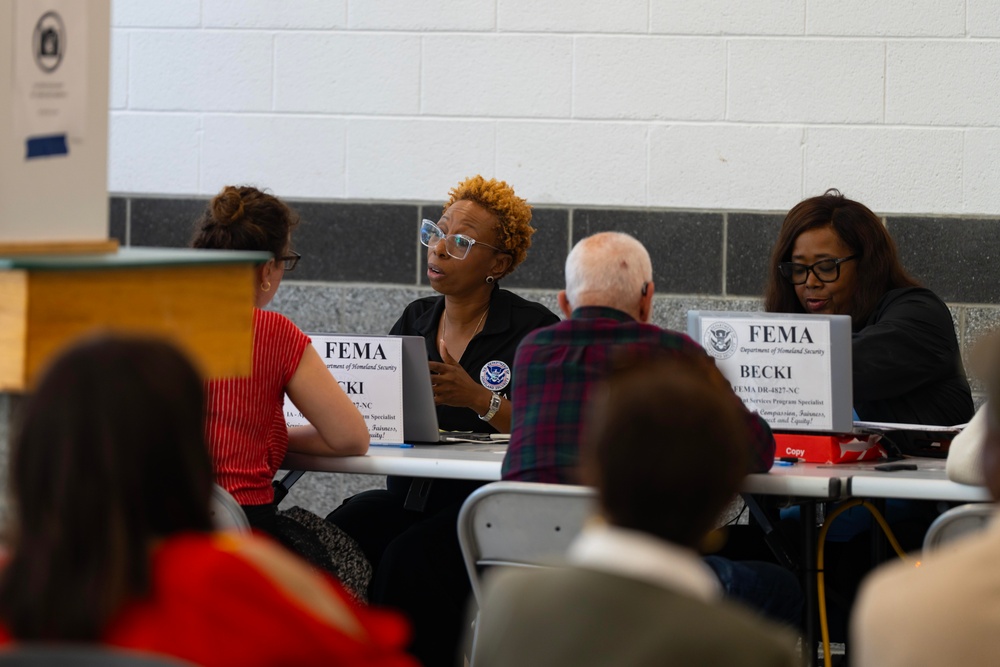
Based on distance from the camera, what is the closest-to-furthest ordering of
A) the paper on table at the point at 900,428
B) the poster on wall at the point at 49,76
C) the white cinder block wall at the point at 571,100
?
the poster on wall at the point at 49,76
the paper on table at the point at 900,428
the white cinder block wall at the point at 571,100

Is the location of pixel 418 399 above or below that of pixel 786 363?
below

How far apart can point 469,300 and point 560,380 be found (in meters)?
1.26

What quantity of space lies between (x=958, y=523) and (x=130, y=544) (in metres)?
1.49

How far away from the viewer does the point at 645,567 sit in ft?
3.72

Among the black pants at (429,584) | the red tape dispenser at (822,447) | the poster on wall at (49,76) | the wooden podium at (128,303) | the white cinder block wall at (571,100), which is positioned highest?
the white cinder block wall at (571,100)

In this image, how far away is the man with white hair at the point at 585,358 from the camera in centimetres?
227

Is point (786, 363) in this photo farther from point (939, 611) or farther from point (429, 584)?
point (939, 611)

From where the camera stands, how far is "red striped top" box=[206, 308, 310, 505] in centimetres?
259

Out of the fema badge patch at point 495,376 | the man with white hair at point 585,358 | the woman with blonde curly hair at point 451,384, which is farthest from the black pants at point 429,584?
the man with white hair at point 585,358

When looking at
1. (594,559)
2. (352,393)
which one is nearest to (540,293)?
(352,393)

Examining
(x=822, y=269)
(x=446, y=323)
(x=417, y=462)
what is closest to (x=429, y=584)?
(x=417, y=462)

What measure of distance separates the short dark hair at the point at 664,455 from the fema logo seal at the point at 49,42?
2.71ft

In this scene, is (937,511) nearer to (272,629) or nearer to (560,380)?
(560,380)

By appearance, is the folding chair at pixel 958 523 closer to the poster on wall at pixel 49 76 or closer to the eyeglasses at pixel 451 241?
the poster on wall at pixel 49 76
